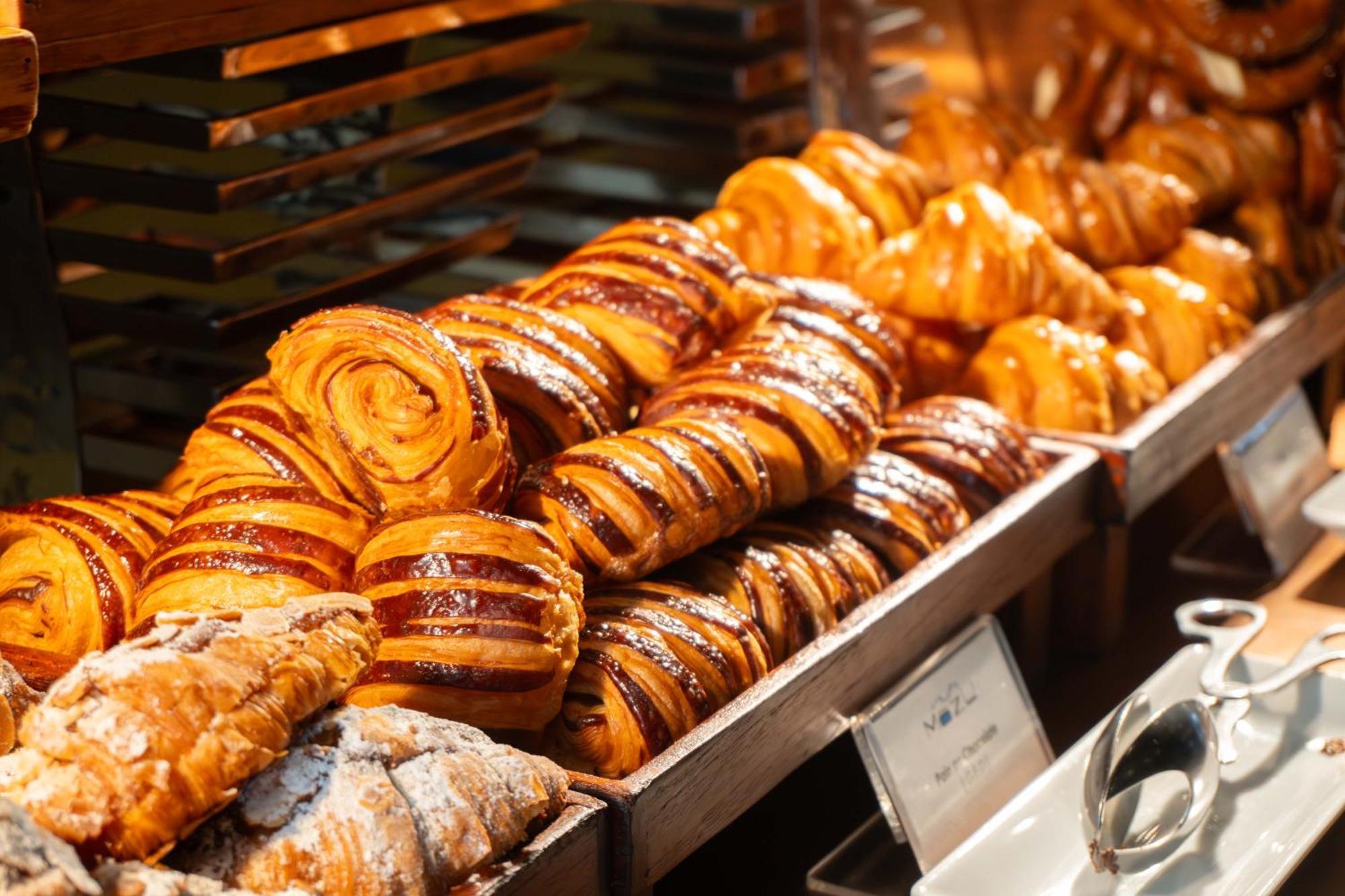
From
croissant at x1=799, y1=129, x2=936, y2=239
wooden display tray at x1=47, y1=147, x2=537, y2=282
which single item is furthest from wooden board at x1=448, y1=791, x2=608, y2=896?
croissant at x1=799, y1=129, x2=936, y2=239

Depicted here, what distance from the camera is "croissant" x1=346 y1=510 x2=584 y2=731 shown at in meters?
1.20

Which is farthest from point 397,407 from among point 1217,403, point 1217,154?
point 1217,154

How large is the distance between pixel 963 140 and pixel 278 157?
124 centimetres

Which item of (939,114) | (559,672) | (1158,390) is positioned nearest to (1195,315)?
(1158,390)

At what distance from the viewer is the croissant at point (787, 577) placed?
1.52m

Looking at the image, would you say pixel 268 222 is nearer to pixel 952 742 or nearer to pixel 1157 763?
pixel 952 742

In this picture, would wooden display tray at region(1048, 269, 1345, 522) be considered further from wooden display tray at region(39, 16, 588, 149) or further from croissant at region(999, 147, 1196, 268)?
wooden display tray at region(39, 16, 588, 149)

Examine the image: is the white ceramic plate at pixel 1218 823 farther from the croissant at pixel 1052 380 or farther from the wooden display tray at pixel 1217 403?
the croissant at pixel 1052 380

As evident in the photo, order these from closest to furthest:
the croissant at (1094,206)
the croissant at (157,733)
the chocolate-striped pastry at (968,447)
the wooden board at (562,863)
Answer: the croissant at (157,733), the wooden board at (562,863), the chocolate-striped pastry at (968,447), the croissant at (1094,206)

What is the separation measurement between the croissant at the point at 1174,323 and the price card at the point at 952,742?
759 millimetres

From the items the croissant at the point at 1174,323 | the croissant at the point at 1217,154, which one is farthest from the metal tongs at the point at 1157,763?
the croissant at the point at 1217,154

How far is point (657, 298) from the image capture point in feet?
5.49

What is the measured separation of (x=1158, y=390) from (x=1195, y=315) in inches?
7.7

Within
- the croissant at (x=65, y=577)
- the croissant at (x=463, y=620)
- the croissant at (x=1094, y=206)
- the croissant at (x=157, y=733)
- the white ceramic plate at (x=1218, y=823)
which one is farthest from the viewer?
the croissant at (x=1094, y=206)
